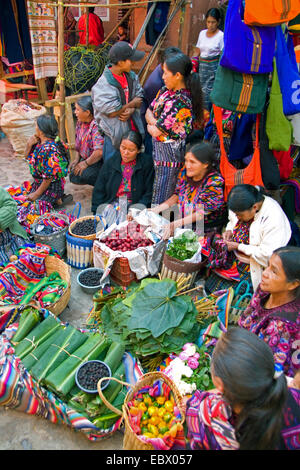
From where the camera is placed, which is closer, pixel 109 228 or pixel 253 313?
pixel 253 313

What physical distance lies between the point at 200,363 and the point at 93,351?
2.48 ft

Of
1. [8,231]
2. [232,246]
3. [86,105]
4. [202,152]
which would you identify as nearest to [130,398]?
[232,246]

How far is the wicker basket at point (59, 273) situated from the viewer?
296 centimetres

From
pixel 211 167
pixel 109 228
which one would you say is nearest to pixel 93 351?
pixel 109 228

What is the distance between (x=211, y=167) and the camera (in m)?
3.47

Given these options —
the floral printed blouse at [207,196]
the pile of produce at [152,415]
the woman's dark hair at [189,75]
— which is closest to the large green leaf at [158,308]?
the pile of produce at [152,415]

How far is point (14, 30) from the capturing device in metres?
6.25

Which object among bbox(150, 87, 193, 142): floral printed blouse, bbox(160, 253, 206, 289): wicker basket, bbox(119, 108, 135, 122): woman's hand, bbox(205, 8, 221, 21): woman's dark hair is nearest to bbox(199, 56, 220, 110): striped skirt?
bbox(205, 8, 221, 21): woman's dark hair

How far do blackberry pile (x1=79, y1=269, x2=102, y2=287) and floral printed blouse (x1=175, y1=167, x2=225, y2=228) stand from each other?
1061 millimetres

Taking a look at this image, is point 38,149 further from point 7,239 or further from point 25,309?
point 25,309

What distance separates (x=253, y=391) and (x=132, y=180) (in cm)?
295

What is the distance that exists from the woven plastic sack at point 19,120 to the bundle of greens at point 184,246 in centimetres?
361

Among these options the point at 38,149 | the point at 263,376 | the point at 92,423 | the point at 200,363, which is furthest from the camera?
the point at 38,149

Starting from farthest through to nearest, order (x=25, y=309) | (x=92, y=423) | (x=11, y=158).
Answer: (x=11, y=158) → (x=25, y=309) → (x=92, y=423)
